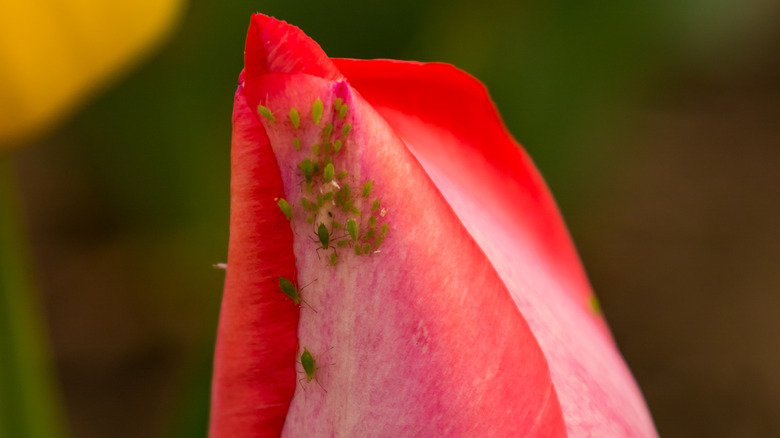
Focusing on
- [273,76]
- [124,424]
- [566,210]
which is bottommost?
[124,424]

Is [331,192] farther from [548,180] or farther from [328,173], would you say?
[548,180]

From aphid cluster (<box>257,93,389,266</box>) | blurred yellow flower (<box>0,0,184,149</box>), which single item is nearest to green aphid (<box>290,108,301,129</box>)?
aphid cluster (<box>257,93,389,266</box>)

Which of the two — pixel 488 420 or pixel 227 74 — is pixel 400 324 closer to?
pixel 488 420

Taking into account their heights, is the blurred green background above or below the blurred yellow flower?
below

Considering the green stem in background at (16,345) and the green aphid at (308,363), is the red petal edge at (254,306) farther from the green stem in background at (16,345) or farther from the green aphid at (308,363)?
the green stem in background at (16,345)

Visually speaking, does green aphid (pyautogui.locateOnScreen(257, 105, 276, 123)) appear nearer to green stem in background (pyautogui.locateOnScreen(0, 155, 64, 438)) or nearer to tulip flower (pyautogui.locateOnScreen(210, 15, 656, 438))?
tulip flower (pyautogui.locateOnScreen(210, 15, 656, 438))

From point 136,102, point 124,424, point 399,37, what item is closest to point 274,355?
point 399,37
